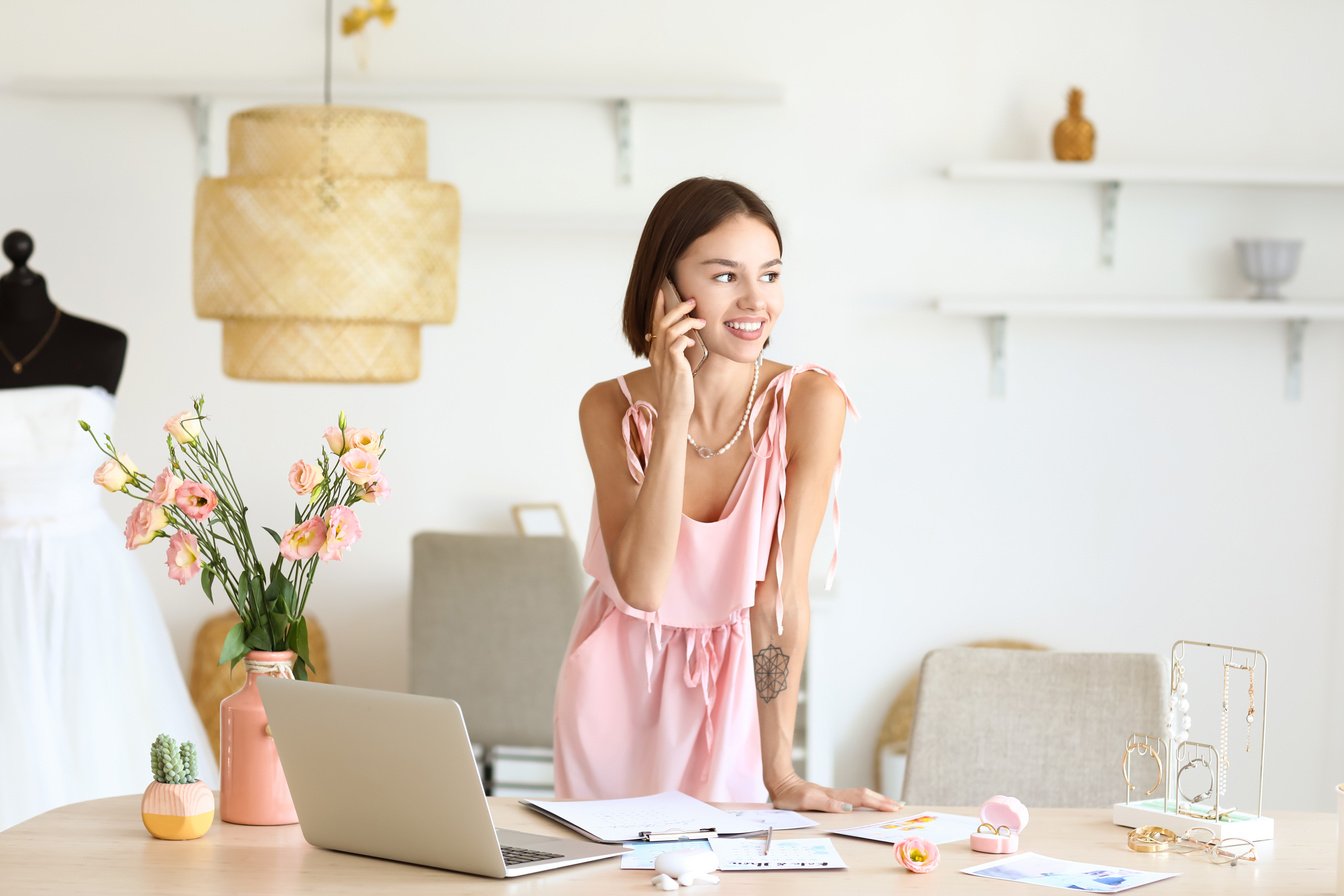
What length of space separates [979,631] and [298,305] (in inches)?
84.3

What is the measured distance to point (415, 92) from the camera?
3697 millimetres

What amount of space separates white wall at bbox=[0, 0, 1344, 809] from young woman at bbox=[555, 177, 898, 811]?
196cm

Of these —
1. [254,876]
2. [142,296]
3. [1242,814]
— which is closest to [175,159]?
[142,296]

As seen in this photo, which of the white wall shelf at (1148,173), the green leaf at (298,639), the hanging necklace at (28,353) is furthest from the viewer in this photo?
the white wall shelf at (1148,173)

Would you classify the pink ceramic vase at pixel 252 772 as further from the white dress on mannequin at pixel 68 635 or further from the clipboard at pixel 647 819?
the white dress on mannequin at pixel 68 635

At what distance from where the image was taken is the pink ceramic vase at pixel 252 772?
1.49 meters

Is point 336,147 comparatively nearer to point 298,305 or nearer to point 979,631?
point 298,305

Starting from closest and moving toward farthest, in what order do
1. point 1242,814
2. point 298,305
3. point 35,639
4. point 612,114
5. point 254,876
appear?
point 254,876
point 1242,814
point 298,305
point 35,639
point 612,114

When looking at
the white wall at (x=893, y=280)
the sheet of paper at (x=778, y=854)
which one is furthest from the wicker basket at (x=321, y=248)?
the sheet of paper at (x=778, y=854)

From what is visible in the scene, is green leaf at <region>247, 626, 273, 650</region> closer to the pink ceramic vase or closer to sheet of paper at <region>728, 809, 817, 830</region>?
the pink ceramic vase

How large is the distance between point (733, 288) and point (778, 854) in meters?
0.67

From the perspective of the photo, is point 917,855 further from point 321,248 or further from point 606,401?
point 321,248

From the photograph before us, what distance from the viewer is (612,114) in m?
3.79

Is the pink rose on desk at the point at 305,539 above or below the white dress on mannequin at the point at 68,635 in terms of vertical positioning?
above
